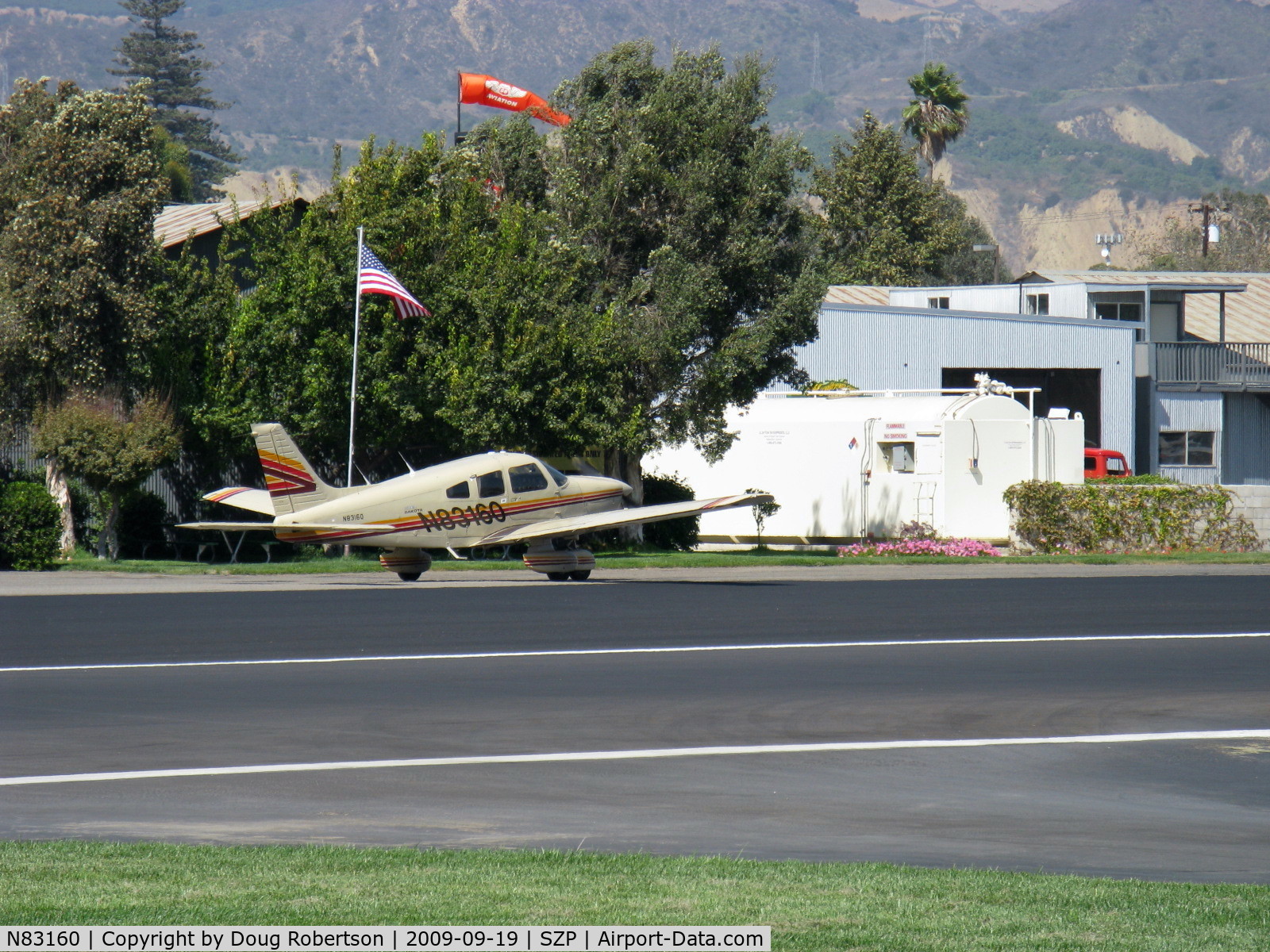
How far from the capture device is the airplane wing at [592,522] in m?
27.1

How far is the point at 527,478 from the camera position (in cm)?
2747

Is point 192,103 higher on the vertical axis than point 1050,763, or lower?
higher

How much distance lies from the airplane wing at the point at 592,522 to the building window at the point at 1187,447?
29.9m

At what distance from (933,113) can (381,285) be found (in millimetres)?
69017

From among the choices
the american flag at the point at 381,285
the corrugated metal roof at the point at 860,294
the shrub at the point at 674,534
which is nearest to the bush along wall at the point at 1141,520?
the shrub at the point at 674,534

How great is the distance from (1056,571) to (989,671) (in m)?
16.7

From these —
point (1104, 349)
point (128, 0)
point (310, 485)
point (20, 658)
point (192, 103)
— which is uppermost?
point (128, 0)

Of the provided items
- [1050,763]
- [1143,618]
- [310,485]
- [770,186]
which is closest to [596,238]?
[770,186]

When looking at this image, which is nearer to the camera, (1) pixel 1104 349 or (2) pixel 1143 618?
(2) pixel 1143 618

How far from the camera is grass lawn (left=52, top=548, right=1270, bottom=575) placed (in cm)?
2981

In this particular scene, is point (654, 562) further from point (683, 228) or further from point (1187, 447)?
point (1187, 447)

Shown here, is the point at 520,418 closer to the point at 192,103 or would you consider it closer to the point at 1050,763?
the point at 1050,763

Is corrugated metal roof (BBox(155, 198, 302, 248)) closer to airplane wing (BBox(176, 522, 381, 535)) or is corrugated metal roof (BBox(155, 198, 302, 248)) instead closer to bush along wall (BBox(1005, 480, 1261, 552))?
airplane wing (BBox(176, 522, 381, 535))

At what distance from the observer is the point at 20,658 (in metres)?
15.9
